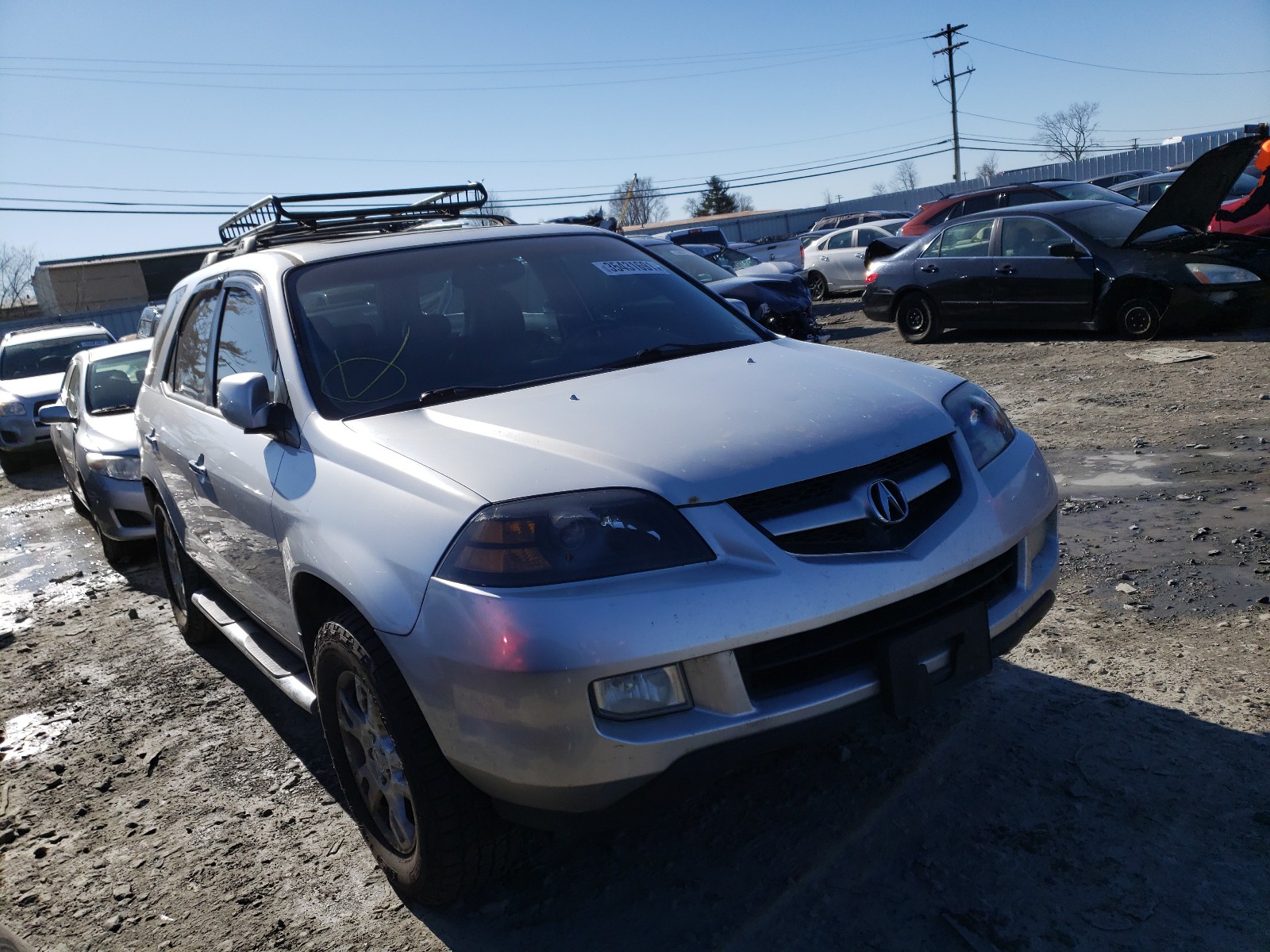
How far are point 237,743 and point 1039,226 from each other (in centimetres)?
983

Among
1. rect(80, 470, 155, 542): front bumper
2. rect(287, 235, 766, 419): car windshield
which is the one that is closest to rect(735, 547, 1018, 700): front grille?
rect(287, 235, 766, 419): car windshield

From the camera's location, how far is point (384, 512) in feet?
8.15

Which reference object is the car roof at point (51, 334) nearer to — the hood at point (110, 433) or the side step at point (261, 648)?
the hood at point (110, 433)

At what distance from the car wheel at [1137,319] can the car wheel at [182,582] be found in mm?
8990

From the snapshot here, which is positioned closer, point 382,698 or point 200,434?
point 382,698

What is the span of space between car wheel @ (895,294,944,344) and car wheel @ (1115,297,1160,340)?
2.32 m

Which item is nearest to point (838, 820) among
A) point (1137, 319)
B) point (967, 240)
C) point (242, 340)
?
point (242, 340)

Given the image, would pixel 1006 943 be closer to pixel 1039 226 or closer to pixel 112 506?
pixel 112 506

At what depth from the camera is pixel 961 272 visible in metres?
11.7

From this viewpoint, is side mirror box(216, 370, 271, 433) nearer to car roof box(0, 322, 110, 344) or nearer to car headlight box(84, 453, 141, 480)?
car headlight box(84, 453, 141, 480)

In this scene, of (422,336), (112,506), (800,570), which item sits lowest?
(112,506)

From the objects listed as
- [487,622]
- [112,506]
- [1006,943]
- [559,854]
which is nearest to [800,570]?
[487,622]

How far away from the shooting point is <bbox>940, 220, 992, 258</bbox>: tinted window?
11492mm

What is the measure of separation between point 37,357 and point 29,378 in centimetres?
77
